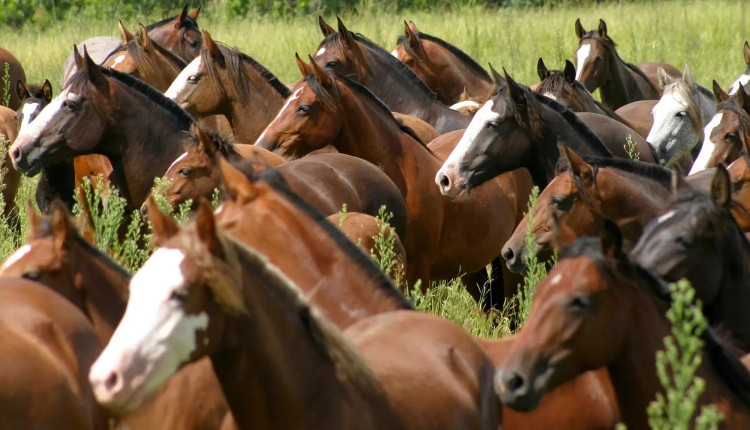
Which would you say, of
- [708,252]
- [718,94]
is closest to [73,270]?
[708,252]

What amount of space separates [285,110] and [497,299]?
6.45 ft

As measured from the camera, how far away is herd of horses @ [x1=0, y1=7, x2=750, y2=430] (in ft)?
9.72

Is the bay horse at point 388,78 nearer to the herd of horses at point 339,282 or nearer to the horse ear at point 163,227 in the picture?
the herd of horses at point 339,282

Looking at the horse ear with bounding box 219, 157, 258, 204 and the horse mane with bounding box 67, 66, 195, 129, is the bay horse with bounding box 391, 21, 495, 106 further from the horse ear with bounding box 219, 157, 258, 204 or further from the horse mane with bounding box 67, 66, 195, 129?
the horse ear with bounding box 219, 157, 258, 204

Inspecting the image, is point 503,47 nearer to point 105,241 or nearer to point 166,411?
point 105,241

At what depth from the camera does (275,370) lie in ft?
9.88

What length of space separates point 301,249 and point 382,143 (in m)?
3.69

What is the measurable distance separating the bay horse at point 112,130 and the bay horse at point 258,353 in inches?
144

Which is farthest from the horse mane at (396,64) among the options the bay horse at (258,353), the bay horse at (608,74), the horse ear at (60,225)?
Answer: the bay horse at (258,353)

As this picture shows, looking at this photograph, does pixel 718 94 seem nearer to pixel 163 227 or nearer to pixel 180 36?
pixel 180 36

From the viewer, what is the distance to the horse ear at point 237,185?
379 cm

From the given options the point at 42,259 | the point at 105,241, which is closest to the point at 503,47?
the point at 105,241

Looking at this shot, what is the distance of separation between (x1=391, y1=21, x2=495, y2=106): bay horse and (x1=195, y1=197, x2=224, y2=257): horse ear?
26.1 ft

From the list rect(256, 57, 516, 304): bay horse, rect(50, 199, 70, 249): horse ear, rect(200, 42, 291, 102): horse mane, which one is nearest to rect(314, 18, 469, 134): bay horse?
rect(200, 42, 291, 102): horse mane
